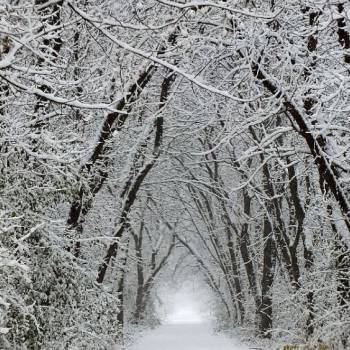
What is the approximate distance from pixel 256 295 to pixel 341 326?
13151mm

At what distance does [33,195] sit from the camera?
8203mm

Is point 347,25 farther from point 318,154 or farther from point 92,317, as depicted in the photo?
point 92,317

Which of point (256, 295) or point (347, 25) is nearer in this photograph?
point (347, 25)

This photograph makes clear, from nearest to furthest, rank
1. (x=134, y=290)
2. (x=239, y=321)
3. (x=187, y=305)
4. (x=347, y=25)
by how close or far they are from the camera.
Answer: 1. (x=347, y=25)
2. (x=239, y=321)
3. (x=134, y=290)
4. (x=187, y=305)

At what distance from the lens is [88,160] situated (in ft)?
34.4

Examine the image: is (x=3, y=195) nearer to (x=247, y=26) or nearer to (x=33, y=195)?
(x=33, y=195)

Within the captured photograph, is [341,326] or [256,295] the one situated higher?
[256,295]

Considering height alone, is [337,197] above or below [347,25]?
below

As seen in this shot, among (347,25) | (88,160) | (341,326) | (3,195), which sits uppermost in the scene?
(347,25)

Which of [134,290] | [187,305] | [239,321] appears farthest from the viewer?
Answer: [187,305]

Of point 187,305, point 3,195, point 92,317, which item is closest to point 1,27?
point 3,195

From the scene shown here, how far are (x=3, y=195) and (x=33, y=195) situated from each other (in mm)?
520

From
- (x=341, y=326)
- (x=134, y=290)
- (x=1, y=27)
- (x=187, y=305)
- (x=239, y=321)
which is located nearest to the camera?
(x=1, y=27)

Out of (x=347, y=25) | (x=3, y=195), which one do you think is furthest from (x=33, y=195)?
(x=347, y=25)
